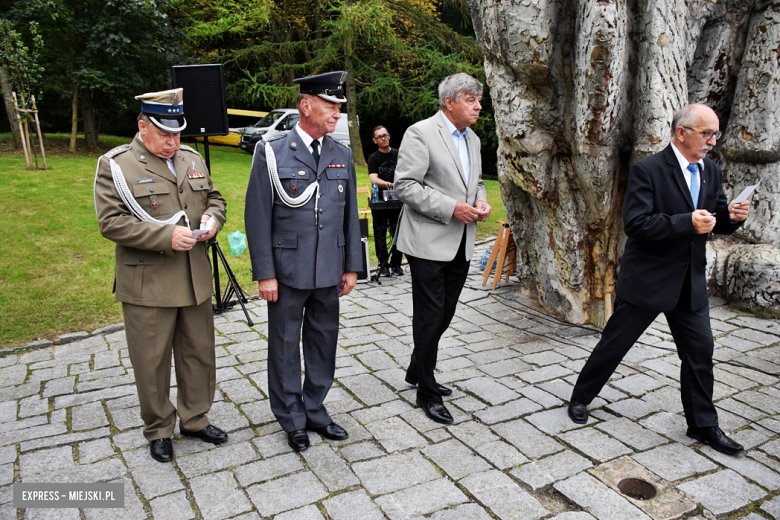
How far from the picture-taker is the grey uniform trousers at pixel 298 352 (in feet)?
11.6

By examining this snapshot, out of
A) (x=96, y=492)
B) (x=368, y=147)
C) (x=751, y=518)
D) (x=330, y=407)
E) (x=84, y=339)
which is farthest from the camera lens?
(x=368, y=147)

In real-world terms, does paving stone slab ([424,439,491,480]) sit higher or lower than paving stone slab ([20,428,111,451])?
lower

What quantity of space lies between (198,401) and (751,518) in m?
3.12

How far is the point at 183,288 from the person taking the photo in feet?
11.1

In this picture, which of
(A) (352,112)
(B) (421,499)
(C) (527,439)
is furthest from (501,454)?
(A) (352,112)

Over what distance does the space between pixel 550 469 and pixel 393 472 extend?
0.90 m

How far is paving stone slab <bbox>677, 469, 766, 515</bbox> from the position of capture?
118 inches

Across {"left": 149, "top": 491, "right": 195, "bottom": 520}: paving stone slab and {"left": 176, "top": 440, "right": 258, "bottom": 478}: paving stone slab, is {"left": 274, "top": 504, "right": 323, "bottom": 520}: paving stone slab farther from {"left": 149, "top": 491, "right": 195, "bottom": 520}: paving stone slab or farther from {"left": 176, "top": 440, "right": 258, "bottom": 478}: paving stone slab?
{"left": 176, "top": 440, "right": 258, "bottom": 478}: paving stone slab

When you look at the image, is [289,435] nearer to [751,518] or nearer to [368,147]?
[751,518]

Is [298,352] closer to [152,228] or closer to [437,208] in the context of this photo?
[152,228]

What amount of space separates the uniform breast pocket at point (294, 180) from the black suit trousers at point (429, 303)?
0.90m

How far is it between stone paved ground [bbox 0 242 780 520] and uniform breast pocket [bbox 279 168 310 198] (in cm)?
156

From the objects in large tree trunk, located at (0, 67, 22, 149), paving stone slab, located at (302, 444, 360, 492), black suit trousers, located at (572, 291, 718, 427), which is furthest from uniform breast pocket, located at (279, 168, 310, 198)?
large tree trunk, located at (0, 67, 22, 149)

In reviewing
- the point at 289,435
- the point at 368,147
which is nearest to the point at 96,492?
the point at 289,435
